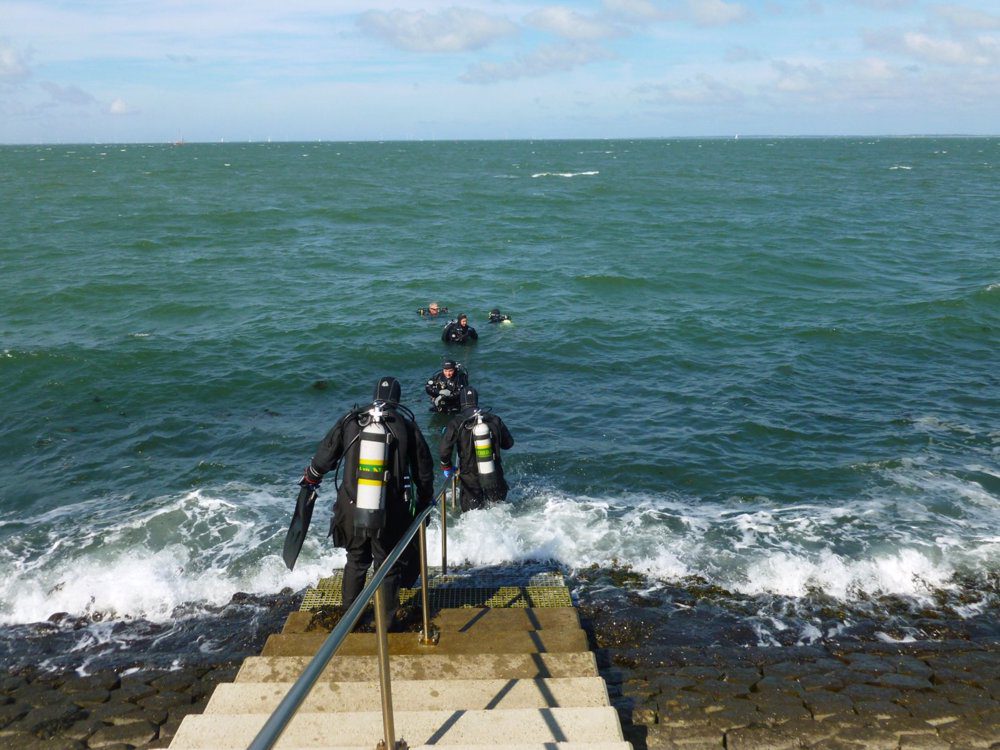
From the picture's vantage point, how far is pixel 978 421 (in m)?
14.7

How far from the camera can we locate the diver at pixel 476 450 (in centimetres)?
918

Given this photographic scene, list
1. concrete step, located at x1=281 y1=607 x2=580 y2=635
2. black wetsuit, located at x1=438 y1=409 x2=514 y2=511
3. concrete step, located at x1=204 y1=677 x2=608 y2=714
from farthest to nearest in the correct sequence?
black wetsuit, located at x1=438 y1=409 x2=514 y2=511, concrete step, located at x1=281 y1=607 x2=580 y2=635, concrete step, located at x1=204 y1=677 x2=608 y2=714

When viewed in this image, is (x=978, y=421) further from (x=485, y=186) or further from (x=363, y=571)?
(x=485, y=186)

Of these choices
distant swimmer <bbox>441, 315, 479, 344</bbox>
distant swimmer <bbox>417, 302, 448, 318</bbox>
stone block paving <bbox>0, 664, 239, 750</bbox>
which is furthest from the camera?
distant swimmer <bbox>417, 302, 448, 318</bbox>

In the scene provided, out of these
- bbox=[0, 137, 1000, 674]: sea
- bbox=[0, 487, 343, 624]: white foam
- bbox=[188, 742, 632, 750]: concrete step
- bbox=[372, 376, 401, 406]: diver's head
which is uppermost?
bbox=[372, 376, 401, 406]: diver's head

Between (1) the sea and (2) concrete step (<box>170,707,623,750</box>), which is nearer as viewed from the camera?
(2) concrete step (<box>170,707,623,750</box>)

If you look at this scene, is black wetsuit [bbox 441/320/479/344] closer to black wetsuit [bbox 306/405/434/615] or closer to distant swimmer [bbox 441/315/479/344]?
distant swimmer [bbox 441/315/479/344]

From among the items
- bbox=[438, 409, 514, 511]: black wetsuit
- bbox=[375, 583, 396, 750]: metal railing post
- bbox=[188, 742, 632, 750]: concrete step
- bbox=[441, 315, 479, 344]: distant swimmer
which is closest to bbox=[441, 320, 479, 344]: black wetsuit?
bbox=[441, 315, 479, 344]: distant swimmer

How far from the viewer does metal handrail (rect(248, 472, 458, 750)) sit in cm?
253

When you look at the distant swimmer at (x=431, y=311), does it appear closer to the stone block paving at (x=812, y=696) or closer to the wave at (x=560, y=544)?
the wave at (x=560, y=544)

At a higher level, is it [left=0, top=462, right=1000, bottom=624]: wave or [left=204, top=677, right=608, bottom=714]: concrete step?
[left=204, top=677, right=608, bottom=714]: concrete step

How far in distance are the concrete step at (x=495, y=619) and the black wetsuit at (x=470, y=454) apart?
8.22ft

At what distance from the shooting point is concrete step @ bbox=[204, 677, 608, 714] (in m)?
4.97

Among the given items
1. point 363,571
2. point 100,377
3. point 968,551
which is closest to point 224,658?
point 363,571
